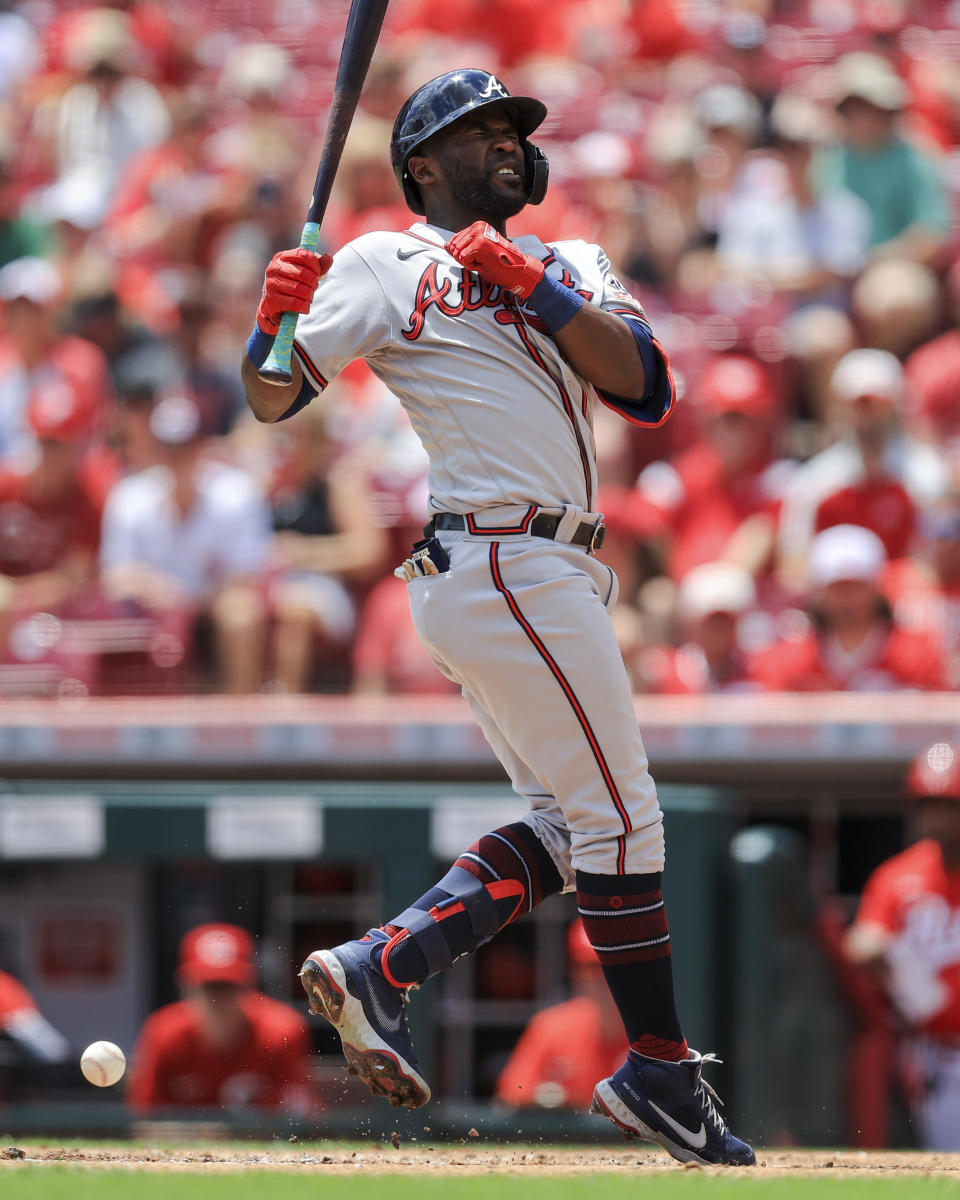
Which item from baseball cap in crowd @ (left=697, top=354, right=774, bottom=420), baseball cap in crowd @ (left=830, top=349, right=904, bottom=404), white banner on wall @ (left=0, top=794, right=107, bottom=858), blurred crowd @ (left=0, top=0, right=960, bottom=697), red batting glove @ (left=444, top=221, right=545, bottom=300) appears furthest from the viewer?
baseball cap in crowd @ (left=697, top=354, right=774, bottom=420)

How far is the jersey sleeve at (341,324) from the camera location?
11.0 feet

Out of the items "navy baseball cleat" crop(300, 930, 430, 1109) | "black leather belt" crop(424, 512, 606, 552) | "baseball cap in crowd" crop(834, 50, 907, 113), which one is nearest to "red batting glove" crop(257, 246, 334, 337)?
"black leather belt" crop(424, 512, 606, 552)

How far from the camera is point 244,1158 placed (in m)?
3.82

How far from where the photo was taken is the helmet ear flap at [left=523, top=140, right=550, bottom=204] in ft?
11.5

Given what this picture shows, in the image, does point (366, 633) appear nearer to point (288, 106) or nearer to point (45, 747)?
point (45, 747)

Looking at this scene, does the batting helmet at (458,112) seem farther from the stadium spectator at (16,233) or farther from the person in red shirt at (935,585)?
the stadium spectator at (16,233)

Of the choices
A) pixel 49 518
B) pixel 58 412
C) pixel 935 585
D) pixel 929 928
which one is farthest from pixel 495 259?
pixel 58 412

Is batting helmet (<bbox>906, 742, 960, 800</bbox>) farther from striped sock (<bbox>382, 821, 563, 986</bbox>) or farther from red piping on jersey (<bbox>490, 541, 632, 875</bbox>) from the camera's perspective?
red piping on jersey (<bbox>490, 541, 632, 875</bbox>)

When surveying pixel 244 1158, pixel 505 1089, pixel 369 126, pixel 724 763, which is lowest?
pixel 505 1089

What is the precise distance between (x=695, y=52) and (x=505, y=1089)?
6.21 m

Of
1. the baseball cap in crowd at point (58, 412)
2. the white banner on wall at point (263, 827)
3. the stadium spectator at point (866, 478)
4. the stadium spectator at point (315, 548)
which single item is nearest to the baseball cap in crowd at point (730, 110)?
the stadium spectator at point (866, 478)

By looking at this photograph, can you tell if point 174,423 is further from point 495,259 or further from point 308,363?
point 495,259

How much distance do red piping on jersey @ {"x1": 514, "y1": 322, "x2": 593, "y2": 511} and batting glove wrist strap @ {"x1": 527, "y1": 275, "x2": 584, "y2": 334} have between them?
5.2 inches

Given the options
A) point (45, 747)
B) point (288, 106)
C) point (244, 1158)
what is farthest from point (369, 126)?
point (244, 1158)
